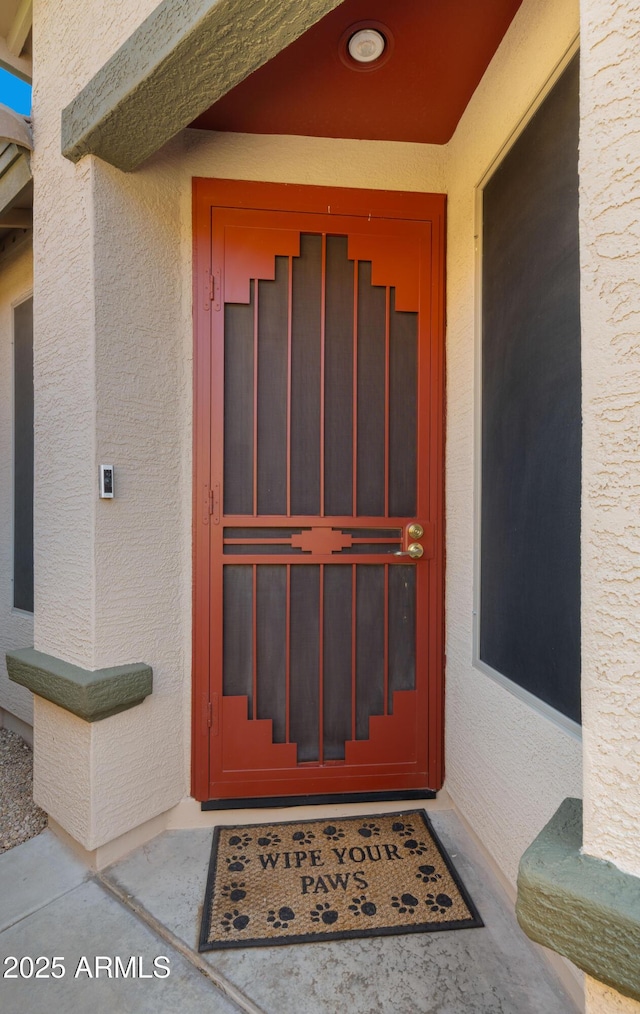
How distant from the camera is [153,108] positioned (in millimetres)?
1565

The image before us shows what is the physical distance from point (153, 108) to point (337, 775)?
2.59 metres

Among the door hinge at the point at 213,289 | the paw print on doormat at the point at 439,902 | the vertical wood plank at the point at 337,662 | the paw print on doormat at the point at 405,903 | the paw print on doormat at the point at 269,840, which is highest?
the door hinge at the point at 213,289

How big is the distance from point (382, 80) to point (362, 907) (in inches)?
116

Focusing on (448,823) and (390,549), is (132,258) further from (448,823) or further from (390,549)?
(448,823)

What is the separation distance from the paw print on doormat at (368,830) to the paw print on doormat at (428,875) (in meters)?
0.24

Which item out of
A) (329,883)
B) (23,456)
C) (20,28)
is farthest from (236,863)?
(20,28)

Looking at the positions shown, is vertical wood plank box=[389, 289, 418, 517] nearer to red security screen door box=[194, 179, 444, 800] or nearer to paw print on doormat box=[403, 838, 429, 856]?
red security screen door box=[194, 179, 444, 800]

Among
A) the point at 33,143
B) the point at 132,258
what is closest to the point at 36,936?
the point at 132,258

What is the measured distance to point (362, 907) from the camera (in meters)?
1.61

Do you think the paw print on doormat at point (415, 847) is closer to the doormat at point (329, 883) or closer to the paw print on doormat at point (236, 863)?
the doormat at point (329, 883)

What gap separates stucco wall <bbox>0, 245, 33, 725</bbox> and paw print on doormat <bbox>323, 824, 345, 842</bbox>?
6.35 feet

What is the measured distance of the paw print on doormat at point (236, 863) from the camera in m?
1.78

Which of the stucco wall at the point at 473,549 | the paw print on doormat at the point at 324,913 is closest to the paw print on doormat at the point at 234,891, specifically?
the paw print on doormat at the point at 324,913

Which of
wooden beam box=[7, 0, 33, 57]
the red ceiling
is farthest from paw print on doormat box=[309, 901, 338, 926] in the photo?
wooden beam box=[7, 0, 33, 57]
